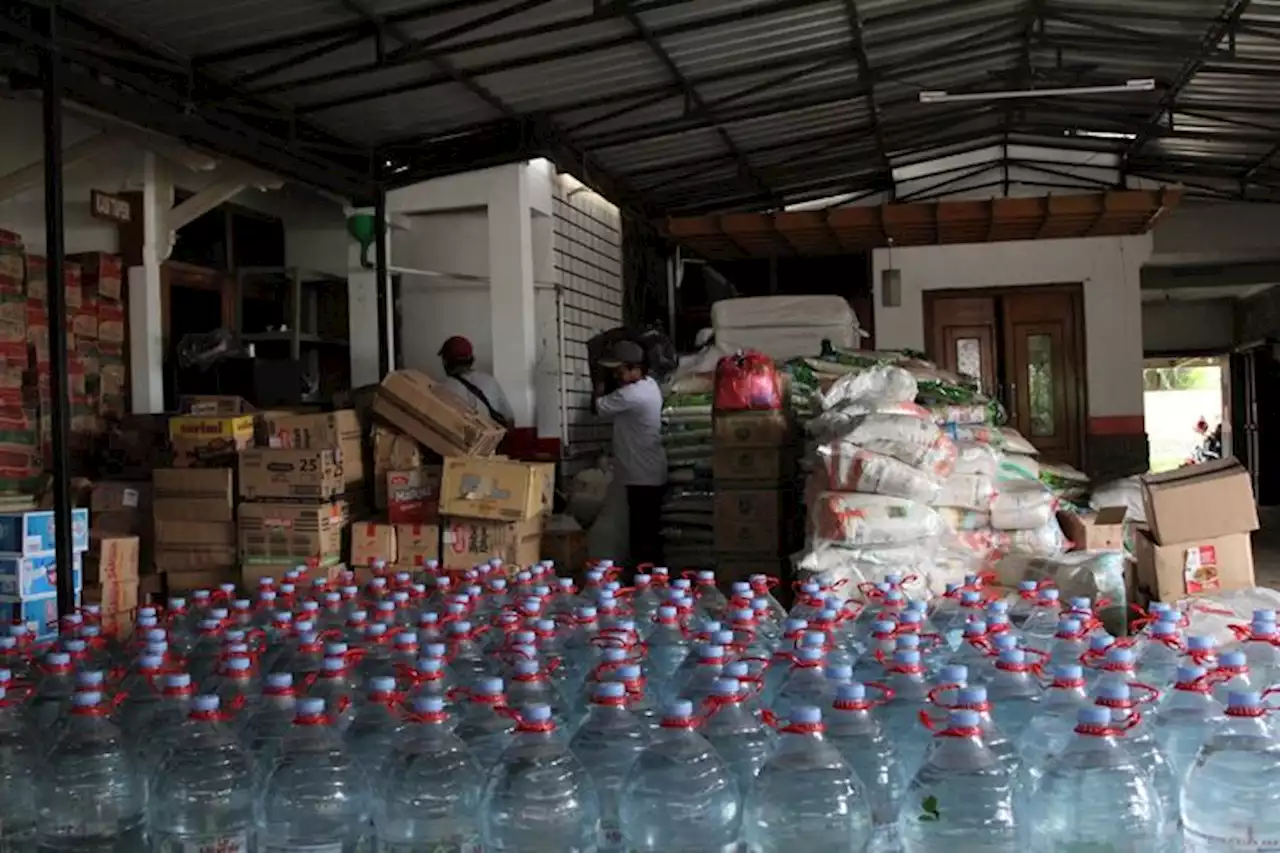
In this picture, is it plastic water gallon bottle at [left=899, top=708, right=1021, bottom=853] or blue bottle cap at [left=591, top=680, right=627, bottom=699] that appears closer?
plastic water gallon bottle at [left=899, top=708, right=1021, bottom=853]

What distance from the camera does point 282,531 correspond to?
573 centimetres

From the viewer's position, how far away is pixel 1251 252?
12.1 m

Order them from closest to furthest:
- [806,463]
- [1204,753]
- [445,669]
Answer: [1204,753]
[445,669]
[806,463]

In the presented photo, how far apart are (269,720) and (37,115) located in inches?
220

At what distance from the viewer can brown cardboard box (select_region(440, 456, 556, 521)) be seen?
5.90m

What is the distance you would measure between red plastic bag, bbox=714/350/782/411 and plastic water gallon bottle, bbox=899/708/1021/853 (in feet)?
12.9

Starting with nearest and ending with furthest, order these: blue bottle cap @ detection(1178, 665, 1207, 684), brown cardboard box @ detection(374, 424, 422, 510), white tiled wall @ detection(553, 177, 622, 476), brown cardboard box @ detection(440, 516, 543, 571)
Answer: blue bottle cap @ detection(1178, 665, 1207, 684)
brown cardboard box @ detection(440, 516, 543, 571)
brown cardboard box @ detection(374, 424, 422, 510)
white tiled wall @ detection(553, 177, 622, 476)

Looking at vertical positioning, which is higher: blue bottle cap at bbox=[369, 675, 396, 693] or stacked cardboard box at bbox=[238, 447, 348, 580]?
stacked cardboard box at bbox=[238, 447, 348, 580]

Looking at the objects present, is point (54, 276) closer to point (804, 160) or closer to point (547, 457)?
point (547, 457)

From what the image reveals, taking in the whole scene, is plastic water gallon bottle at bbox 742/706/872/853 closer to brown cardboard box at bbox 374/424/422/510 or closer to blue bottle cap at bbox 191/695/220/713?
blue bottle cap at bbox 191/695/220/713

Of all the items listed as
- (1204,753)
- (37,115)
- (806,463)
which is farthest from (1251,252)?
(1204,753)

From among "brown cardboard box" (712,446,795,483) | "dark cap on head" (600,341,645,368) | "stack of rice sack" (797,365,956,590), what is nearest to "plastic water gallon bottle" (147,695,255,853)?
"stack of rice sack" (797,365,956,590)

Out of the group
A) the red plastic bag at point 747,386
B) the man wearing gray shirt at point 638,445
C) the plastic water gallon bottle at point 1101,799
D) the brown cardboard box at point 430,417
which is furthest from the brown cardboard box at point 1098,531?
the plastic water gallon bottle at point 1101,799

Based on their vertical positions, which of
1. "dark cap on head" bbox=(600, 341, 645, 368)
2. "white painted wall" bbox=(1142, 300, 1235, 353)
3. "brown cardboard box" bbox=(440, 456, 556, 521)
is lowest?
"brown cardboard box" bbox=(440, 456, 556, 521)
